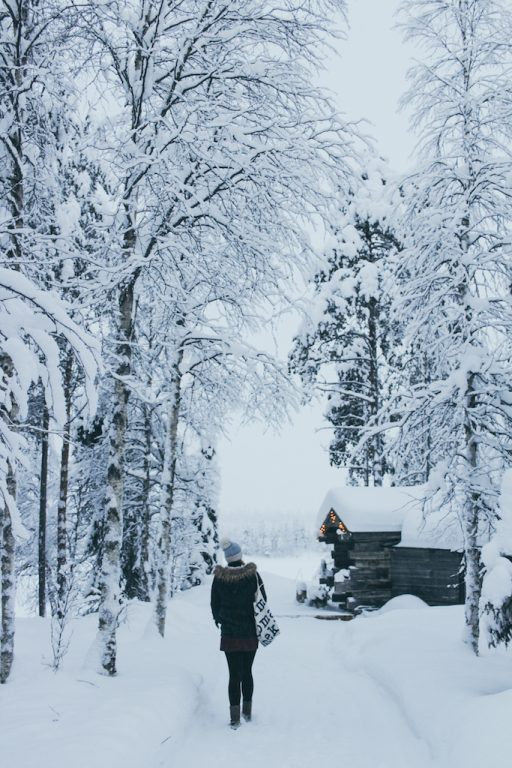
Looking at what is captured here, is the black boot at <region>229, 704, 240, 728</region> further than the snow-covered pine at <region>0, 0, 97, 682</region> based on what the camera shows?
Yes

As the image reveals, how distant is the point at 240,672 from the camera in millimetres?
6879

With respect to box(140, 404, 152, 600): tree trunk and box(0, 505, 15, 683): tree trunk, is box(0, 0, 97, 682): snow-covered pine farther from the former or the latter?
box(140, 404, 152, 600): tree trunk

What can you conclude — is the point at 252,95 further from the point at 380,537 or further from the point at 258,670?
the point at 380,537

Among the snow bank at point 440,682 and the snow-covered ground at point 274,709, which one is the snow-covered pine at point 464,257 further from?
the snow-covered ground at point 274,709

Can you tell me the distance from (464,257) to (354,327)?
494 inches

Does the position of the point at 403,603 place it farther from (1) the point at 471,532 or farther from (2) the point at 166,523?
(1) the point at 471,532

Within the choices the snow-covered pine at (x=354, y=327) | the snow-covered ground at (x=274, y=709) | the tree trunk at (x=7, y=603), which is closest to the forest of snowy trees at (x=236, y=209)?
the tree trunk at (x=7, y=603)

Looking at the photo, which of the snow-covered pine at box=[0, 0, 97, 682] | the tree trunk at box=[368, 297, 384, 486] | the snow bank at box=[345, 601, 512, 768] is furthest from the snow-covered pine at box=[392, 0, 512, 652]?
the tree trunk at box=[368, 297, 384, 486]

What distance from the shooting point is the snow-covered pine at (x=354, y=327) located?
21172mm

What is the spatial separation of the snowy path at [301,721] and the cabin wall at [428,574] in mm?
6707

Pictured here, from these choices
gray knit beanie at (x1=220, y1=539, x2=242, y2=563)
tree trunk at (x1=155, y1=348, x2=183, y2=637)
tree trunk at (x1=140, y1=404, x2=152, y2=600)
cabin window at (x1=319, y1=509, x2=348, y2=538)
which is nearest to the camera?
gray knit beanie at (x1=220, y1=539, x2=242, y2=563)

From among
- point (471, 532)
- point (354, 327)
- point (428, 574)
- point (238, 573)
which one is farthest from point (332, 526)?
point (238, 573)

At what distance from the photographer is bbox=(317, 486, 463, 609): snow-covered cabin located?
17.7 metres

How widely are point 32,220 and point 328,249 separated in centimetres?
1310
